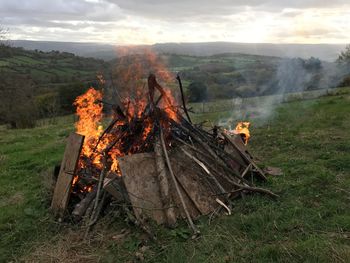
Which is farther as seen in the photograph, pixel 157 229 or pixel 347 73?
pixel 347 73

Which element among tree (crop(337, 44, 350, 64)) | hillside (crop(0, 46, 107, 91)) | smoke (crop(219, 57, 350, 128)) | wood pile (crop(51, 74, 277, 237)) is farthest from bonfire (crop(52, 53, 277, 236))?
hillside (crop(0, 46, 107, 91))

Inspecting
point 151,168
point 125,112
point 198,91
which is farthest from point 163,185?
point 198,91

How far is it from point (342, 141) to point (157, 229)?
7.53m

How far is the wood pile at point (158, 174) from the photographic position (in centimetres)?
673

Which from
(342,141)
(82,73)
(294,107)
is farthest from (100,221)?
(82,73)

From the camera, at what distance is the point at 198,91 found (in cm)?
2345

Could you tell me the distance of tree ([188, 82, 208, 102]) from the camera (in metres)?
22.8

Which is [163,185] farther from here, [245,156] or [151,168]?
[245,156]

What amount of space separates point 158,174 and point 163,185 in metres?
0.27

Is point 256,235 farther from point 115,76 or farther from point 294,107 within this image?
point 294,107

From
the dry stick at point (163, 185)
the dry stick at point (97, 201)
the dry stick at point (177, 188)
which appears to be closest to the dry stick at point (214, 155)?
the dry stick at point (177, 188)

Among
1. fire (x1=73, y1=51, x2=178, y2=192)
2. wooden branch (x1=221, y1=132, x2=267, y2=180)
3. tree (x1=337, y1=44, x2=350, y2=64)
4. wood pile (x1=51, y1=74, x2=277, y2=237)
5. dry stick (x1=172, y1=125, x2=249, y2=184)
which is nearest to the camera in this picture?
wood pile (x1=51, y1=74, x2=277, y2=237)

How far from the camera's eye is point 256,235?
6.01m

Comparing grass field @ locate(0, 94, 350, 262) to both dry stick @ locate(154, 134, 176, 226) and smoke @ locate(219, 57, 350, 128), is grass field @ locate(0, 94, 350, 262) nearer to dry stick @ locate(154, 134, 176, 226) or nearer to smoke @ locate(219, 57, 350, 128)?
dry stick @ locate(154, 134, 176, 226)
